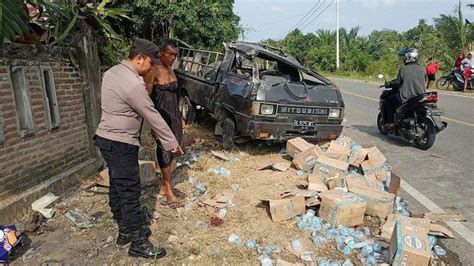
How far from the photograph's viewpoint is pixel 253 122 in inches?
232

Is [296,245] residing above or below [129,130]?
below

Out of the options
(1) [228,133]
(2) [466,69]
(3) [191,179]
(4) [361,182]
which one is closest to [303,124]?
(1) [228,133]

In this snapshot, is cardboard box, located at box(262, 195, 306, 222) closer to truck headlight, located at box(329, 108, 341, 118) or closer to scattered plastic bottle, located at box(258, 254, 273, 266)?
scattered plastic bottle, located at box(258, 254, 273, 266)

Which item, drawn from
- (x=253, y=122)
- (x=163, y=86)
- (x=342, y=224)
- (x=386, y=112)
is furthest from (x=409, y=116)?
(x=163, y=86)

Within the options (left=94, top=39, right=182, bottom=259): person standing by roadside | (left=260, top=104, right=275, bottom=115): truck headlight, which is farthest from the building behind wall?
(left=260, top=104, right=275, bottom=115): truck headlight

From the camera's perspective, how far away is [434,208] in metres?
4.46

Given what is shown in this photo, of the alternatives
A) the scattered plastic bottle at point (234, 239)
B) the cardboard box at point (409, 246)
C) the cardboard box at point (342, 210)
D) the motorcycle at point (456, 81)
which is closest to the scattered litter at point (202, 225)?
the scattered plastic bottle at point (234, 239)

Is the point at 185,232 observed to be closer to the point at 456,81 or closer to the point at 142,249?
the point at 142,249

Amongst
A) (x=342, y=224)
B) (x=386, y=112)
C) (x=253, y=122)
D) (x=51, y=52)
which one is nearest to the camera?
(x=342, y=224)

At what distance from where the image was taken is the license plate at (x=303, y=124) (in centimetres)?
613

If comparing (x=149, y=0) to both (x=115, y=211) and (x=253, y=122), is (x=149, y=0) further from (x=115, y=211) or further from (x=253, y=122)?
(x=115, y=211)

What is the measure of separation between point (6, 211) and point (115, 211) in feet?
3.57

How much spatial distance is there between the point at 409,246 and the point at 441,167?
312 cm

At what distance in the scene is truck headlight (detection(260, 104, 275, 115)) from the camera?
588cm
